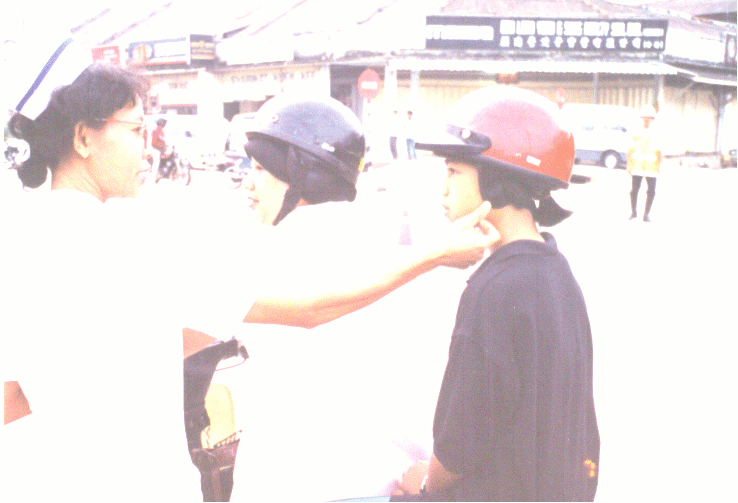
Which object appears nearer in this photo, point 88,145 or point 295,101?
point 88,145

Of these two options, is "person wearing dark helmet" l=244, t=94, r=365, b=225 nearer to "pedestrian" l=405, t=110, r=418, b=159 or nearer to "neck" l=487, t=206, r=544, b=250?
"neck" l=487, t=206, r=544, b=250

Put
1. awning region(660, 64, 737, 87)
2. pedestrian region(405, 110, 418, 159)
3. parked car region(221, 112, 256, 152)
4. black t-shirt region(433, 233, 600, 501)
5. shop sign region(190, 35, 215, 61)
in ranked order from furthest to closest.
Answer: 1. shop sign region(190, 35, 215, 61)
2. awning region(660, 64, 737, 87)
3. pedestrian region(405, 110, 418, 159)
4. parked car region(221, 112, 256, 152)
5. black t-shirt region(433, 233, 600, 501)

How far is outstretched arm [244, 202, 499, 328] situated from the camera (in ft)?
5.89

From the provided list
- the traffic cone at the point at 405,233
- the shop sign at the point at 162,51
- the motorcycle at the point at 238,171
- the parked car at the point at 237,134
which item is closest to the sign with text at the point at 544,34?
the parked car at the point at 237,134

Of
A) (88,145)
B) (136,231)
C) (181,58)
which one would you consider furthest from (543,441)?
(181,58)

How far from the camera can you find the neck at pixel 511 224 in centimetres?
197

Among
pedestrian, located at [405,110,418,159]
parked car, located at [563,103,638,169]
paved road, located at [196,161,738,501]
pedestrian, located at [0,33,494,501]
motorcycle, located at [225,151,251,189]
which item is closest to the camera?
pedestrian, located at [0,33,494,501]

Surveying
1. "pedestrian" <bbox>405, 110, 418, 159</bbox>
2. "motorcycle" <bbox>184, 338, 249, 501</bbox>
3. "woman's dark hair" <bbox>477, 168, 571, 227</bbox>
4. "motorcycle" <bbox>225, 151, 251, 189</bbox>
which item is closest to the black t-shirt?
"woman's dark hair" <bbox>477, 168, 571, 227</bbox>

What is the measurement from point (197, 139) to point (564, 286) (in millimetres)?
20329

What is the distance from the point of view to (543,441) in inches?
66.7

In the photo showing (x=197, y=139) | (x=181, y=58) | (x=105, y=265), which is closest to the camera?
(x=105, y=265)

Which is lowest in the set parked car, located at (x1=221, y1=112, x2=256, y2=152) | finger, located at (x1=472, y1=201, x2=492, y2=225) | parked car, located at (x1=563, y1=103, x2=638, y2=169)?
parked car, located at (x1=563, y1=103, x2=638, y2=169)

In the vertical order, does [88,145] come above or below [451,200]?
above

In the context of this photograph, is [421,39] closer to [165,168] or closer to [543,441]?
[165,168]
